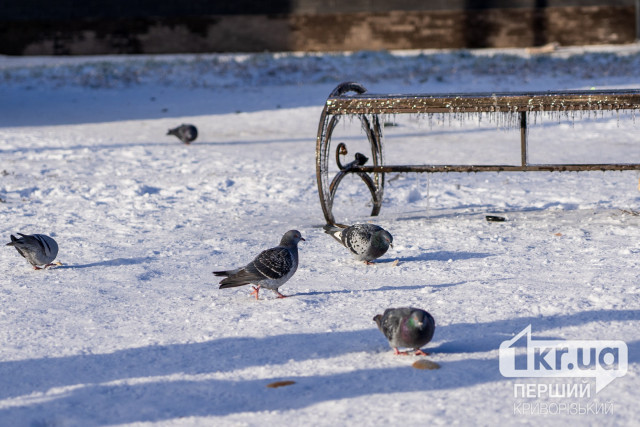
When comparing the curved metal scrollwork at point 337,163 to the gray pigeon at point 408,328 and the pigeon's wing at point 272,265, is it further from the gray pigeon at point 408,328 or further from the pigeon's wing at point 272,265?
the gray pigeon at point 408,328

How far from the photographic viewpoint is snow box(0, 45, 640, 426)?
11.5ft

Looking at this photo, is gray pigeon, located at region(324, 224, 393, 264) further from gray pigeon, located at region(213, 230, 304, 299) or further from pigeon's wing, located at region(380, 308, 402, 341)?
pigeon's wing, located at region(380, 308, 402, 341)

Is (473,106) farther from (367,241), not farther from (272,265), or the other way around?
(272,265)

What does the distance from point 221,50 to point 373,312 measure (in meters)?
20.3

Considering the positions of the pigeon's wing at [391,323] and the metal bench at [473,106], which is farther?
the metal bench at [473,106]

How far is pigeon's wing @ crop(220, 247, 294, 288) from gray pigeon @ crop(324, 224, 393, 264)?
0.85 meters

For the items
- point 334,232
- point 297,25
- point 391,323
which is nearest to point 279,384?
point 391,323

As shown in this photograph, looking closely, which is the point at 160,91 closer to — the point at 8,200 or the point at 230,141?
the point at 230,141

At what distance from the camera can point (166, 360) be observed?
3.94 meters

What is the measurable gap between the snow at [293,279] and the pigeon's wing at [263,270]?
0.17 meters

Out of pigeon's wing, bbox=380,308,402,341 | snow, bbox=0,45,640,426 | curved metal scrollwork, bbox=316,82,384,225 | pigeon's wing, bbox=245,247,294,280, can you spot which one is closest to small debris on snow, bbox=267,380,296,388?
snow, bbox=0,45,640,426

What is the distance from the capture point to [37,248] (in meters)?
5.46

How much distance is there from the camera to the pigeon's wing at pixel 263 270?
15.5ft

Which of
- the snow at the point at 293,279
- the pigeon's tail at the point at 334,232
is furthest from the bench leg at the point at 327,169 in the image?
the pigeon's tail at the point at 334,232
